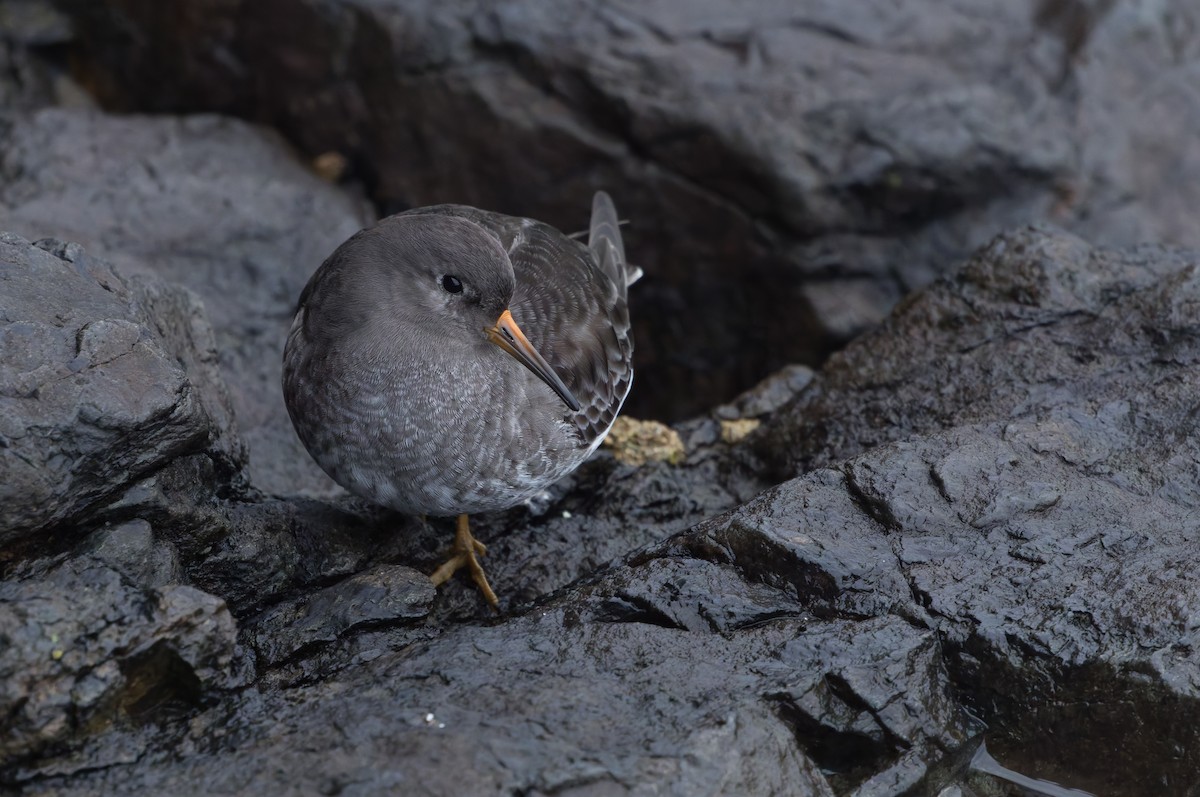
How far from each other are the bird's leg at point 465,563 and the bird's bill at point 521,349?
2.44 ft

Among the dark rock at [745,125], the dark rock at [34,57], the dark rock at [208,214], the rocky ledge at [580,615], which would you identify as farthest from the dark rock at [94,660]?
the dark rock at [34,57]

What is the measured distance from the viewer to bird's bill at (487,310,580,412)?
4.94 m

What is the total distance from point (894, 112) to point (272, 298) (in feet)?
14.0

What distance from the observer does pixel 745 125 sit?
7.99m

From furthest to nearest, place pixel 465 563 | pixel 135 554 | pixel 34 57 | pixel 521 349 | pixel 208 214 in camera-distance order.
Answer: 1. pixel 34 57
2. pixel 208 214
3. pixel 465 563
4. pixel 521 349
5. pixel 135 554

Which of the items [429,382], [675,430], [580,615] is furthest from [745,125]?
[580,615]

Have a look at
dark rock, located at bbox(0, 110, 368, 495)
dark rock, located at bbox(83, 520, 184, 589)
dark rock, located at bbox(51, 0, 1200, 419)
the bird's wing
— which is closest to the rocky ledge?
dark rock, located at bbox(83, 520, 184, 589)

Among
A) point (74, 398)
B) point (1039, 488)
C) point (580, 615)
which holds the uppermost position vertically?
point (1039, 488)

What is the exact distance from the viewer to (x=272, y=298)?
746cm

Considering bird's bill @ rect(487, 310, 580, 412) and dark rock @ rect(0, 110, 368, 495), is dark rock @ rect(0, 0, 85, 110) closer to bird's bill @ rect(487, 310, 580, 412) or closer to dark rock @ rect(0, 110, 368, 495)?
→ dark rock @ rect(0, 110, 368, 495)

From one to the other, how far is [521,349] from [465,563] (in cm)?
96

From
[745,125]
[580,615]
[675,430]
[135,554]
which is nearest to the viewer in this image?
[135,554]

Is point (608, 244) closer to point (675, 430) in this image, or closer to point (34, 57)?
point (675, 430)

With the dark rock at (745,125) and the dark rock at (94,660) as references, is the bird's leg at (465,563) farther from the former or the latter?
the dark rock at (745,125)
